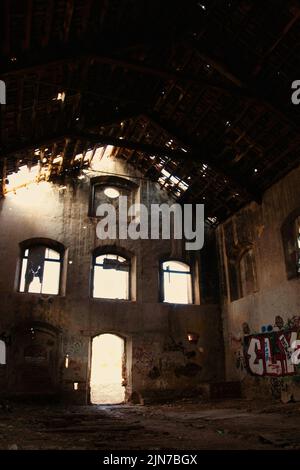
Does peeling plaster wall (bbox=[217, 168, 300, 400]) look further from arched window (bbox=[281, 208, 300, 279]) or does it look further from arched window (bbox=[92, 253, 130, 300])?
arched window (bbox=[92, 253, 130, 300])

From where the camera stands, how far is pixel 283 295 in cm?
1093

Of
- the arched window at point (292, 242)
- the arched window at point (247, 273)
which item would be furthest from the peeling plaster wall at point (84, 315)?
the arched window at point (292, 242)

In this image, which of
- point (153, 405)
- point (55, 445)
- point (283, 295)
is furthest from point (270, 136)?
point (55, 445)

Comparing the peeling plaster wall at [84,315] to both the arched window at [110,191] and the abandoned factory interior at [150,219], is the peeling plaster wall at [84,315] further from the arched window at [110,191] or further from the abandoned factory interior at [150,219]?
the arched window at [110,191]

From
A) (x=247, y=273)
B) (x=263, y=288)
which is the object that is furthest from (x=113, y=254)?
(x=263, y=288)

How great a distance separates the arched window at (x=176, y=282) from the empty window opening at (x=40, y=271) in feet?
12.5

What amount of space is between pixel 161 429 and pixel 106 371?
34.3 feet

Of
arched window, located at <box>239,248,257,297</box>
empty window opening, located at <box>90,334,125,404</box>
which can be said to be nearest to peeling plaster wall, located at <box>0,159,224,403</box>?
arched window, located at <box>239,248,257,297</box>

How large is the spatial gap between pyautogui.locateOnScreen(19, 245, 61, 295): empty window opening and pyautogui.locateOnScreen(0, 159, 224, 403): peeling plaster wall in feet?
1.17

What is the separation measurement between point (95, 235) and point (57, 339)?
3715 mm

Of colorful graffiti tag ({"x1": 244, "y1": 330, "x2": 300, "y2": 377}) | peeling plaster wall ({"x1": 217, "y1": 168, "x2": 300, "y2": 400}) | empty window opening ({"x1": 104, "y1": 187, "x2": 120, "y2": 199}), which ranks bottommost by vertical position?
colorful graffiti tag ({"x1": 244, "y1": 330, "x2": 300, "y2": 377})

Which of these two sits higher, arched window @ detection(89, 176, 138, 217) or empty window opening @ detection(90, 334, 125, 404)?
arched window @ detection(89, 176, 138, 217)

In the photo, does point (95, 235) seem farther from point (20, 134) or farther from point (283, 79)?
point (283, 79)

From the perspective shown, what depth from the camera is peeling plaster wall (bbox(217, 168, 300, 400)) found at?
1075 cm
